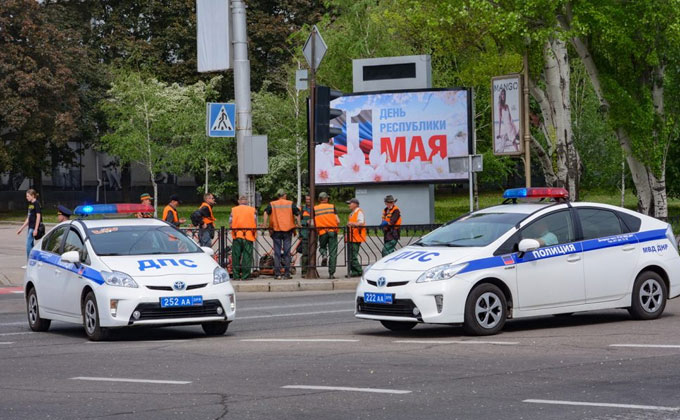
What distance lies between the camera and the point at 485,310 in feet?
43.2

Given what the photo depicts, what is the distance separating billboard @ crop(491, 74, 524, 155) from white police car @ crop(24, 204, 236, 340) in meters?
15.3

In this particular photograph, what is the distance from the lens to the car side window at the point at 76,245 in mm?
14508

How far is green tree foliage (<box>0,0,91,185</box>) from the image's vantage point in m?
59.7

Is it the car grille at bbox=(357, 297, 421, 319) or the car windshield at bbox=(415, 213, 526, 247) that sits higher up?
the car windshield at bbox=(415, 213, 526, 247)

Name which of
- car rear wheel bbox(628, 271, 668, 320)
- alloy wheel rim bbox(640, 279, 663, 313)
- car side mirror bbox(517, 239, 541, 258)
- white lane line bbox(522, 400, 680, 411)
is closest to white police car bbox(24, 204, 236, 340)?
car side mirror bbox(517, 239, 541, 258)

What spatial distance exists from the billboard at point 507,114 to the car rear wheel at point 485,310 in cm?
1613

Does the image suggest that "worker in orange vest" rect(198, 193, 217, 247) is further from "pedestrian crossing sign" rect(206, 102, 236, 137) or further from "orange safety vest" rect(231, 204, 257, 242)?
"pedestrian crossing sign" rect(206, 102, 236, 137)

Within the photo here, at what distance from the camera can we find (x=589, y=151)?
2158 inches

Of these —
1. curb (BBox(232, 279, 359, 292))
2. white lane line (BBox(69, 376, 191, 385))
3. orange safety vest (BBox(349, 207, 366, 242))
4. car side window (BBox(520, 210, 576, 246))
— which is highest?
car side window (BBox(520, 210, 576, 246))

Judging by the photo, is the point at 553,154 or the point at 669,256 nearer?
the point at 669,256

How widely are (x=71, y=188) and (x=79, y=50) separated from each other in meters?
21.9

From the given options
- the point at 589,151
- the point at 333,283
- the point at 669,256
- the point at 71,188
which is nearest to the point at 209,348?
the point at 669,256

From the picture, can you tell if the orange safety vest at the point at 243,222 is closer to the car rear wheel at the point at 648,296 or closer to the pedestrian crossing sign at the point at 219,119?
the pedestrian crossing sign at the point at 219,119

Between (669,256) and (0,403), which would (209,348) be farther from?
(669,256)
